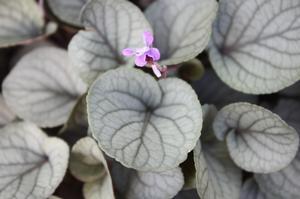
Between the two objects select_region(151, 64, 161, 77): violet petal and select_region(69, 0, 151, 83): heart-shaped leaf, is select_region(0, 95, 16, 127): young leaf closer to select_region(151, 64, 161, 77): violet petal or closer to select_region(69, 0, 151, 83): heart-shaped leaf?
select_region(69, 0, 151, 83): heart-shaped leaf

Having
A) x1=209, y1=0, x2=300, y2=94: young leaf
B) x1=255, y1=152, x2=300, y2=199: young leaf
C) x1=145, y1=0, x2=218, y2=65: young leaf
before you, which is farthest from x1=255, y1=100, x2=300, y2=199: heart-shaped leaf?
x1=145, y1=0, x2=218, y2=65: young leaf

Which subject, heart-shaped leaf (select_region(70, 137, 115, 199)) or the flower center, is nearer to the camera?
the flower center

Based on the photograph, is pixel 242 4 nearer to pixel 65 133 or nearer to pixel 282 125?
pixel 282 125

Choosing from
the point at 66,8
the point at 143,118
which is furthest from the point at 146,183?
the point at 66,8

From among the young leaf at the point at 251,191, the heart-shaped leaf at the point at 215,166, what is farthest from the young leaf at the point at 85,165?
the young leaf at the point at 251,191

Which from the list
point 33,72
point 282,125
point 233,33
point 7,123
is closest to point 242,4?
point 233,33

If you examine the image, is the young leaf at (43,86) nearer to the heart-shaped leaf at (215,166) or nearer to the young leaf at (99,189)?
the young leaf at (99,189)

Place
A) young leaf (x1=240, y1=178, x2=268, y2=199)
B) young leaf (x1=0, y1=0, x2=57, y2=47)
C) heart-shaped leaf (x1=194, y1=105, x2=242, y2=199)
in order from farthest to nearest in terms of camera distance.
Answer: young leaf (x1=0, y1=0, x2=57, y2=47)
young leaf (x1=240, y1=178, x2=268, y2=199)
heart-shaped leaf (x1=194, y1=105, x2=242, y2=199)

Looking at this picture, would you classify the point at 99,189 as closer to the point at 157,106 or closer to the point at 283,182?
the point at 157,106
